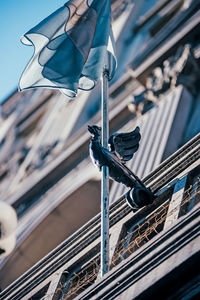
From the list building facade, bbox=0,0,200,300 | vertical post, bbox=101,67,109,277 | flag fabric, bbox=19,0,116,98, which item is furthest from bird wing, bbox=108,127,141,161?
flag fabric, bbox=19,0,116,98

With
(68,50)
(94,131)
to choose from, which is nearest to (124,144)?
(94,131)

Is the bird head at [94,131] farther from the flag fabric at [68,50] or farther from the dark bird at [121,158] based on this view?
the flag fabric at [68,50]

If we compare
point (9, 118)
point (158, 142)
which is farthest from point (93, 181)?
point (9, 118)

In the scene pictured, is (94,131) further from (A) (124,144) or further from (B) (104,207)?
(B) (104,207)

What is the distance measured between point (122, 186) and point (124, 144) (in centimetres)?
327

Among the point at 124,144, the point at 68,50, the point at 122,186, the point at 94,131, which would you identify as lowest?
the point at 122,186

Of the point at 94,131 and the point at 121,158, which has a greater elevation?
the point at 94,131

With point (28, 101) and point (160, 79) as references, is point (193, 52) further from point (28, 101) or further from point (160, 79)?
point (28, 101)

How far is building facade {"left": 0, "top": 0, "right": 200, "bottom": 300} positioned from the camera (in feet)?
18.9

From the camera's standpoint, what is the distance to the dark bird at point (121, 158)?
749cm

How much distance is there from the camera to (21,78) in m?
9.82

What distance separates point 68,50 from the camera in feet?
31.8

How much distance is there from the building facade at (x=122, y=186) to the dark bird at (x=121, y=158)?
12.0 inches

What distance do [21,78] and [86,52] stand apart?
44.6 inches
